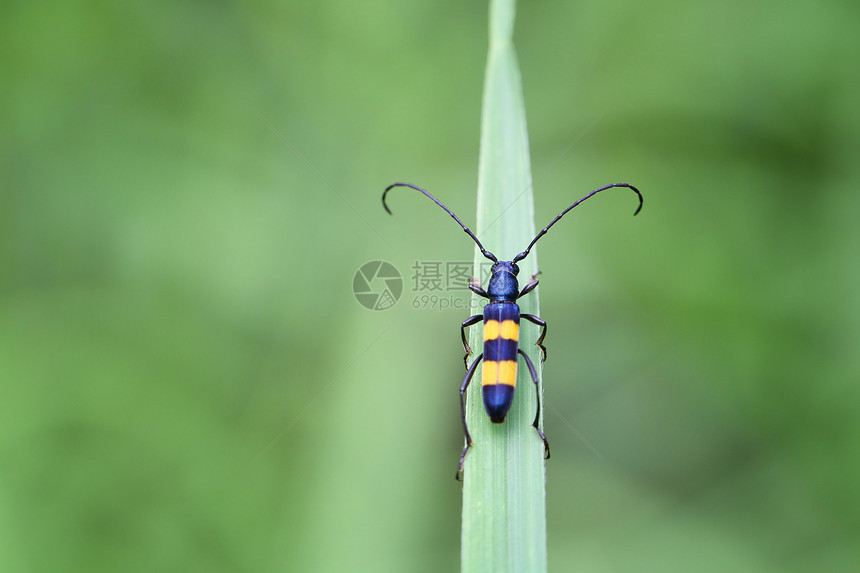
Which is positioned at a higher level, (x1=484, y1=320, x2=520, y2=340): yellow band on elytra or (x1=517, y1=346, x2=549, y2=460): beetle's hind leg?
(x1=484, y1=320, x2=520, y2=340): yellow band on elytra

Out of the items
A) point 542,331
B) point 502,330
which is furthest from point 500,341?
point 542,331

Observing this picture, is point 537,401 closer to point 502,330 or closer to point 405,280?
point 502,330

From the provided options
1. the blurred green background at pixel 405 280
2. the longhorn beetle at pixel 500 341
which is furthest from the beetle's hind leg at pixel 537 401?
the blurred green background at pixel 405 280

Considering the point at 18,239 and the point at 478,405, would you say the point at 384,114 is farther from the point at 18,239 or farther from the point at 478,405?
the point at 18,239

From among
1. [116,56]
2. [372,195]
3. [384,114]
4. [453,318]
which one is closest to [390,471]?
[453,318]

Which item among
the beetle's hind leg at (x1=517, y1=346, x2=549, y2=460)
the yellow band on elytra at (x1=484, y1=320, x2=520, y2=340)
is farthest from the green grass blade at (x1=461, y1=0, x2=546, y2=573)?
the yellow band on elytra at (x1=484, y1=320, x2=520, y2=340)

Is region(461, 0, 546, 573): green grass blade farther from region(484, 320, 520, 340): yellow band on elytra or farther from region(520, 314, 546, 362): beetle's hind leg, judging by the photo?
region(484, 320, 520, 340): yellow band on elytra
